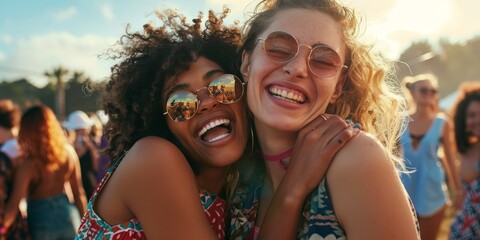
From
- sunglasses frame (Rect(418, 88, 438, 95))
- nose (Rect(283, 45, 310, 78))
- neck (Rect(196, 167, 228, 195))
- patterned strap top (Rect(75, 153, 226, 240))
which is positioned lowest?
patterned strap top (Rect(75, 153, 226, 240))

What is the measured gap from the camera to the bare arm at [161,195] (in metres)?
2.11

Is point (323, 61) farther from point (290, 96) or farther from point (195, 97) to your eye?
point (195, 97)

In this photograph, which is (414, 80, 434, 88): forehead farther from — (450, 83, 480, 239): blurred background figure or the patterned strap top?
the patterned strap top

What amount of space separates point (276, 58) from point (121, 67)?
2.95 feet

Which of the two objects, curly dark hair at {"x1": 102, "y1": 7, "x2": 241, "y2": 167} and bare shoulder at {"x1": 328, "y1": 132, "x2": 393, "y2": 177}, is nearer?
bare shoulder at {"x1": 328, "y1": 132, "x2": 393, "y2": 177}

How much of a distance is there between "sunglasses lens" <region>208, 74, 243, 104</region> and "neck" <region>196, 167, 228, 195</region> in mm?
411

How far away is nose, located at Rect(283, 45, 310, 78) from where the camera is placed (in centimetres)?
221

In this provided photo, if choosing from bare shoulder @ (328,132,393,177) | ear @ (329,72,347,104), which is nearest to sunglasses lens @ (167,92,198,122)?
ear @ (329,72,347,104)

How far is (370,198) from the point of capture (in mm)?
1744

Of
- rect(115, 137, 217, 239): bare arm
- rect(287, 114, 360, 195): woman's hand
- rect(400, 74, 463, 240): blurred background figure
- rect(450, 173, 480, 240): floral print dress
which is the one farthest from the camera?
rect(400, 74, 463, 240): blurred background figure

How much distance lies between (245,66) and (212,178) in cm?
61

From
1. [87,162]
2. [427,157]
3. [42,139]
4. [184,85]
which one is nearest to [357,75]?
[184,85]

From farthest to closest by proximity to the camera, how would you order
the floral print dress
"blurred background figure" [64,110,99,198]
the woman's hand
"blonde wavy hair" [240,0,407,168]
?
"blurred background figure" [64,110,99,198] < the floral print dress < "blonde wavy hair" [240,0,407,168] < the woman's hand

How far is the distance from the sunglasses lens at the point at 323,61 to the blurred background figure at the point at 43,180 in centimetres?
401
